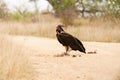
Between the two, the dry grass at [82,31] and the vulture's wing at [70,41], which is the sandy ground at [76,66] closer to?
the vulture's wing at [70,41]

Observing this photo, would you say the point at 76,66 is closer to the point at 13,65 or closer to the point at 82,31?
the point at 13,65

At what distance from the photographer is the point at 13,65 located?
7.65m

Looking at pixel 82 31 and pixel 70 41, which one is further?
pixel 82 31

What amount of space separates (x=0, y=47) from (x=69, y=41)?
2412 millimetres

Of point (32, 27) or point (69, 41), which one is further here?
point (32, 27)

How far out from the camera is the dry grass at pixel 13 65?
293 inches

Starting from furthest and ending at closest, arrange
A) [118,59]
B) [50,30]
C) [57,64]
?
[50,30] < [118,59] < [57,64]

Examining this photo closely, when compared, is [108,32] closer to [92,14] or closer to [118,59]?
[118,59]

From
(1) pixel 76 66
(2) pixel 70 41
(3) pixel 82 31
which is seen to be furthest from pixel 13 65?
(3) pixel 82 31

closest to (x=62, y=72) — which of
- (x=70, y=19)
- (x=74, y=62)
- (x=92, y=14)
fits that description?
(x=74, y=62)

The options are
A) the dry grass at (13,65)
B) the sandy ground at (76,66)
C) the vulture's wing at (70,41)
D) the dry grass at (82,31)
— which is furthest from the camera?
the dry grass at (82,31)

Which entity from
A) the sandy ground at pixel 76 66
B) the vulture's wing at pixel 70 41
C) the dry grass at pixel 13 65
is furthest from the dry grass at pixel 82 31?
the dry grass at pixel 13 65

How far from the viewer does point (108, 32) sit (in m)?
17.6

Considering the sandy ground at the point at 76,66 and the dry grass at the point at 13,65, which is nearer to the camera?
the dry grass at the point at 13,65
